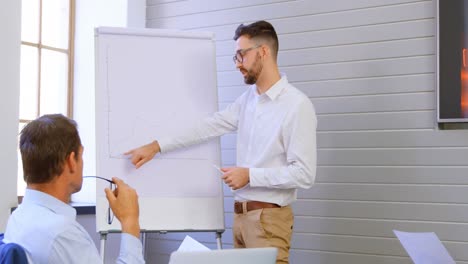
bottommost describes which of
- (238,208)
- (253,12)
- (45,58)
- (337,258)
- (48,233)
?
(337,258)

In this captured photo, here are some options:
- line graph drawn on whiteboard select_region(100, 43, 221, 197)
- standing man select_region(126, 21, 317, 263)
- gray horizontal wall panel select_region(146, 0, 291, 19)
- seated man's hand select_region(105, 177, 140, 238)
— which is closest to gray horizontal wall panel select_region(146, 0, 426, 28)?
gray horizontal wall panel select_region(146, 0, 291, 19)

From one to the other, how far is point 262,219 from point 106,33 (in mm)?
1357

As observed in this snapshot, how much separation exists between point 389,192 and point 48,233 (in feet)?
7.55

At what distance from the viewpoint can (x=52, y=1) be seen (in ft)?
14.7

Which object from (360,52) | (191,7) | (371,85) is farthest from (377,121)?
(191,7)

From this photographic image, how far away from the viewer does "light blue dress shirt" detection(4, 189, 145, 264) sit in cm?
164

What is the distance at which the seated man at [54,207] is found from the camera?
165 cm

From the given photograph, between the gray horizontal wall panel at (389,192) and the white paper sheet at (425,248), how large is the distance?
24.0 inches

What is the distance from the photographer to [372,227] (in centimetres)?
357

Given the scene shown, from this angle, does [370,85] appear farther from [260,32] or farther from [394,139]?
[260,32]

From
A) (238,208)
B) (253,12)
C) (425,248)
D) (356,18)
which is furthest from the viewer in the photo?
(253,12)

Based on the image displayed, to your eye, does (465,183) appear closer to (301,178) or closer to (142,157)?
(301,178)

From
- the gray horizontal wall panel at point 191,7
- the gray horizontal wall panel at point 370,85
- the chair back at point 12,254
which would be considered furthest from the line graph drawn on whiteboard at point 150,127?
the chair back at point 12,254

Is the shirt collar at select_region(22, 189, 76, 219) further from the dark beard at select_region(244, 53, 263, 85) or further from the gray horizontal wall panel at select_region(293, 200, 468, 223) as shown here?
the gray horizontal wall panel at select_region(293, 200, 468, 223)
